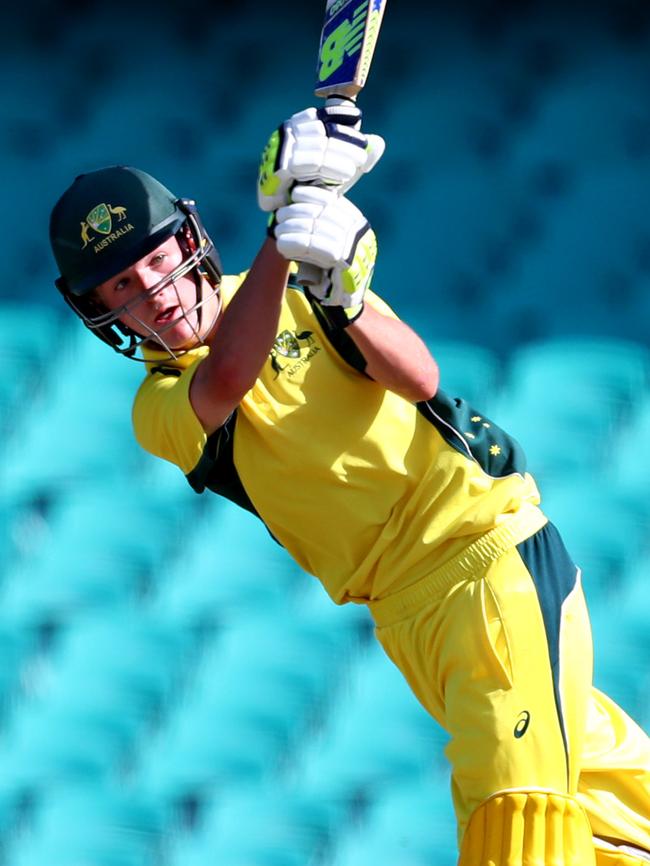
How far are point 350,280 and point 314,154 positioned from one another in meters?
0.15

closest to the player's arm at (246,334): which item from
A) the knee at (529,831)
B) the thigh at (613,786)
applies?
the knee at (529,831)

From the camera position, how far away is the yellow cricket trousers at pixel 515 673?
220 cm

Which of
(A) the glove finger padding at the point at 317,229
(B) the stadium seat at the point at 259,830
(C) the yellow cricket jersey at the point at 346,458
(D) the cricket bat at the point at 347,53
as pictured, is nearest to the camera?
(A) the glove finger padding at the point at 317,229

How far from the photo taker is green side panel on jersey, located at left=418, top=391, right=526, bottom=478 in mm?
2287

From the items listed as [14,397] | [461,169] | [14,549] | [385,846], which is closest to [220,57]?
[461,169]

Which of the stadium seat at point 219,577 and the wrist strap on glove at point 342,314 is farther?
the stadium seat at point 219,577

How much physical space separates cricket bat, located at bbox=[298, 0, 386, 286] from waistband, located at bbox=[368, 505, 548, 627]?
51cm

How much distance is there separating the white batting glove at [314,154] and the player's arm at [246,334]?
8 cm

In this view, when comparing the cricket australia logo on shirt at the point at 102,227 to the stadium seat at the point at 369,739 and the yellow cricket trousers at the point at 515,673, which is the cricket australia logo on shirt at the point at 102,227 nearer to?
the yellow cricket trousers at the point at 515,673

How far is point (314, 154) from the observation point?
6.19 ft

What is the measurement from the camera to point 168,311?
2.28 metres

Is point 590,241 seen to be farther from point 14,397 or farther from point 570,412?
point 14,397

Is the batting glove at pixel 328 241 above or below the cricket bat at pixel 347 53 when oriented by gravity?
below

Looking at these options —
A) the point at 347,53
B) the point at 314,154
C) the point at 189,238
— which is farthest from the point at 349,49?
the point at 189,238
